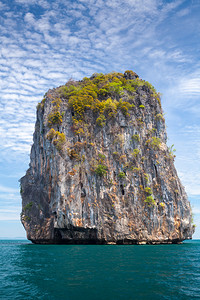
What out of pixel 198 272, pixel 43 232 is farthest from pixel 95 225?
pixel 198 272

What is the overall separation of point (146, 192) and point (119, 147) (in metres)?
10.1

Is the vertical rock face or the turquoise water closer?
the turquoise water

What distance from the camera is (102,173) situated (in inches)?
1692

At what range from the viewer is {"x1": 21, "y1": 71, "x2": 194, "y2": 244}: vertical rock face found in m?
40.6

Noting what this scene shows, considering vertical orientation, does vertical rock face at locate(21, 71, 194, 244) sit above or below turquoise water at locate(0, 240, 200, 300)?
above

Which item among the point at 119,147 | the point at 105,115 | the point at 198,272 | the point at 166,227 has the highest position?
the point at 105,115

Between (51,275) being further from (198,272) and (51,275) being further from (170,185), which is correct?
(170,185)

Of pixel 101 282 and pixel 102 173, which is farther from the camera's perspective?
pixel 102 173

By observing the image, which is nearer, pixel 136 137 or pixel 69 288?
pixel 69 288

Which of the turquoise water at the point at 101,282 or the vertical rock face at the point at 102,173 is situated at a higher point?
the vertical rock face at the point at 102,173

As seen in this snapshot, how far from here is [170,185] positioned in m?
48.0

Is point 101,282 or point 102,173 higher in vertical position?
point 102,173

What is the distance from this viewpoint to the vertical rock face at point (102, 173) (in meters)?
40.6

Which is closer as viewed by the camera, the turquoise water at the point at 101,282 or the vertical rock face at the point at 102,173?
the turquoise water at the point at 101,282
